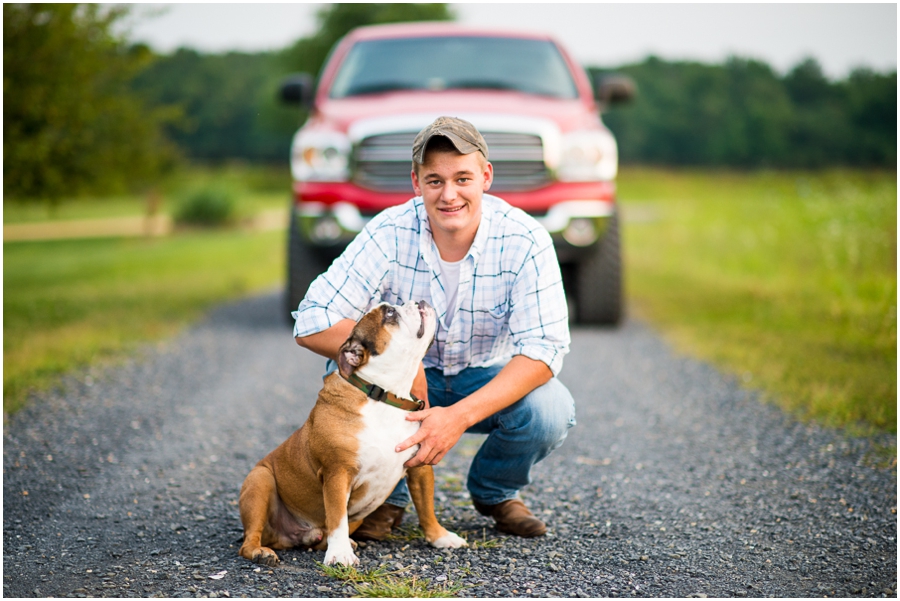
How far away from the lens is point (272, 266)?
12.8 meters

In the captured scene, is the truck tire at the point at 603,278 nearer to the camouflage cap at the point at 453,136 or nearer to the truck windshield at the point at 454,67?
the truck windshield at the point at 454,67

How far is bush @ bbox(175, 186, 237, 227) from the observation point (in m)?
23.0

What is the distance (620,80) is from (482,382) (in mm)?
4849

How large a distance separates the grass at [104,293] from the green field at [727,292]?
2 cm

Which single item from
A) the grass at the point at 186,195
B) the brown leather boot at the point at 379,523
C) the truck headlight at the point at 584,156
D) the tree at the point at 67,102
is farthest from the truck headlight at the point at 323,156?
the grass at the point at 186,195

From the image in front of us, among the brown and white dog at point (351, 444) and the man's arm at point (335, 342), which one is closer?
the brown and white dog at point (351, 444)

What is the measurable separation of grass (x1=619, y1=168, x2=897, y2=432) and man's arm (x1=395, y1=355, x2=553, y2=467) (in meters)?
2.32

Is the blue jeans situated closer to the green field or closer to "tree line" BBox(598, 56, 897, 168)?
the green field

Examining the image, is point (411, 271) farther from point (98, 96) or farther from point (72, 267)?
point (72, 267)

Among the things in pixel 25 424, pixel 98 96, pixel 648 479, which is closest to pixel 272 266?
pixel 98 96

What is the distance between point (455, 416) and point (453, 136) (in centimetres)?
92

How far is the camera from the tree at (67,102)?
728cm

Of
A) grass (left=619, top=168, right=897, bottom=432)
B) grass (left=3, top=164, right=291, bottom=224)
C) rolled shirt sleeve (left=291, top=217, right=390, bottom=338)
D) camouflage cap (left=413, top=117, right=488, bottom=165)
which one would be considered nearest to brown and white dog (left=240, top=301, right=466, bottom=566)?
rolled shirt sleeve (left=291, top=217, right=390, bottom=338)

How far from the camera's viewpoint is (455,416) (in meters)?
2.79
